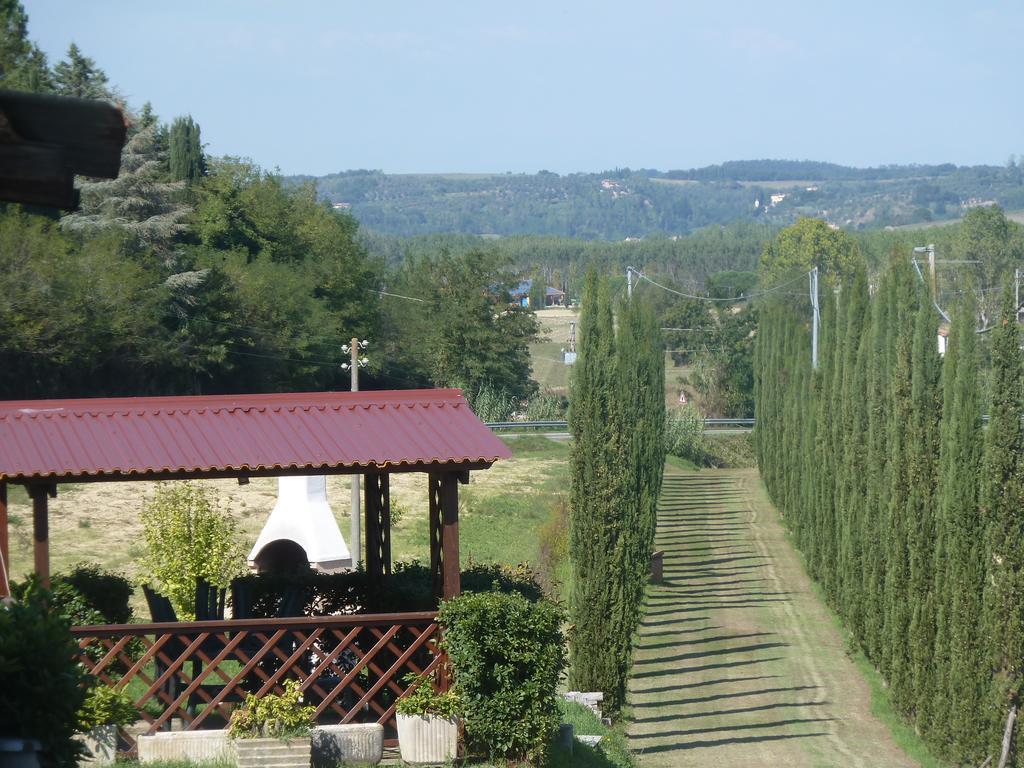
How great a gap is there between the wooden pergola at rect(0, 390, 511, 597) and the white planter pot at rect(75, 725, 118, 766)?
3.70ft

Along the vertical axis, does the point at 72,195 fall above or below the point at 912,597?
above

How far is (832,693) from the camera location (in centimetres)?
1606

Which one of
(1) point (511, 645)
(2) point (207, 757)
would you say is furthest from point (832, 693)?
(2) point (207, 757)

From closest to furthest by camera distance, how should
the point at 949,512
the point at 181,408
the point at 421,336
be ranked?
1. the point at 181,408
2. the point at 949,512
3. the point at 421,336

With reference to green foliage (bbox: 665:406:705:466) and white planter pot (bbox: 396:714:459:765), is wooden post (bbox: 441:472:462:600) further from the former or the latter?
green foliage (bbox: 665:406:705:466)

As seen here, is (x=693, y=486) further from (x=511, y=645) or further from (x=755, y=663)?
Result: (x=511, y=645)

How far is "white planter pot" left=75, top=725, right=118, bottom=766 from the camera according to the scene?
26.6ft

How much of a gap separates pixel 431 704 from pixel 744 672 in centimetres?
938

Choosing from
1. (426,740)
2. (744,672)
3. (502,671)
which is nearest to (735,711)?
(744,672)

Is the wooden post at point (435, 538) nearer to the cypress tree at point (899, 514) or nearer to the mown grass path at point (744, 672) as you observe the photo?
the mown grass path at point (744, 672)

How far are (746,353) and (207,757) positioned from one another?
54.8m

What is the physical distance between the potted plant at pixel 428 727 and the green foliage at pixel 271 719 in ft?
2.31

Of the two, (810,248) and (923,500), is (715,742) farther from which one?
(810,248)

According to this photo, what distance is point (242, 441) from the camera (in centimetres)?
904
